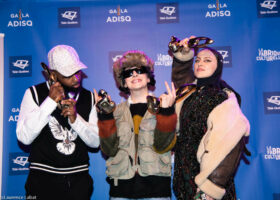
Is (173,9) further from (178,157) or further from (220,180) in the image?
(220,180)

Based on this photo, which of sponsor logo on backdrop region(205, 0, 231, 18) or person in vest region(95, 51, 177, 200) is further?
sponsor logo on backdrop region(205, 0, 231, 18)

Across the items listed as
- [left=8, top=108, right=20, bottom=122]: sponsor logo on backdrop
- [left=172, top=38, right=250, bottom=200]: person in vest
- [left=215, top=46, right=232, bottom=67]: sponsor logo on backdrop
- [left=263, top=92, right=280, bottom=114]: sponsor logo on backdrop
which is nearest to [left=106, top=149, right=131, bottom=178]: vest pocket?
[left=172, top=38, right=250, bottom=200]: person in vest

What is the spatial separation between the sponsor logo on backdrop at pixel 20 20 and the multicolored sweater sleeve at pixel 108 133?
1918 mm

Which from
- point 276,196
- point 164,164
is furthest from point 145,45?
point 276,196

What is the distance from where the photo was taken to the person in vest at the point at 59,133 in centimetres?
263

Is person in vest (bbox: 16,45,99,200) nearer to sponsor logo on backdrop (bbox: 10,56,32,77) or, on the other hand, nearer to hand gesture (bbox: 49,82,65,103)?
hand gesture (bbox: 49,82,65,103)

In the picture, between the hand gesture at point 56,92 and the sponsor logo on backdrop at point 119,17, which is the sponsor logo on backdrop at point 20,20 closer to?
the sponsor logo on backdrop at point 119,17

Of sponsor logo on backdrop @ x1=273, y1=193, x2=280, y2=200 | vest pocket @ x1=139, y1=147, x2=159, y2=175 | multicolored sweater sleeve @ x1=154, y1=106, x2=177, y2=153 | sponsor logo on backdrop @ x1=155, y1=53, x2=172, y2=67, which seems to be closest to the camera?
multicolored sweater sleeve @ x1=154, y1=106, x2=177, y2=153

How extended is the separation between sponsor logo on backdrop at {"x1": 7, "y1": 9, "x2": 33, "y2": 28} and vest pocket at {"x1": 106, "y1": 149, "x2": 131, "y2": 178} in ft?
6.85

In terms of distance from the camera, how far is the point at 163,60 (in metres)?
3.76

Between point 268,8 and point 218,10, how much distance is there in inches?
22.2

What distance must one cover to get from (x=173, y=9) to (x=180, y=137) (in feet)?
5.77

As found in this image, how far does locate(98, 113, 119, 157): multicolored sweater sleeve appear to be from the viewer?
252 centimetres

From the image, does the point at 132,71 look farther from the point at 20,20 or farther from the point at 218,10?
the point at 20,20
